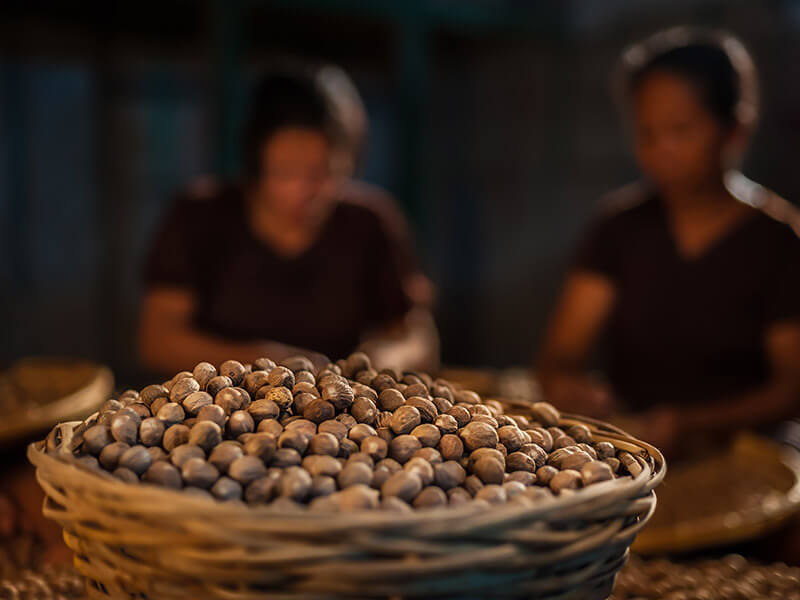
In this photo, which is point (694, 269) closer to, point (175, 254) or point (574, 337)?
point (574, 337)

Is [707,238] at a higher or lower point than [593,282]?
higher

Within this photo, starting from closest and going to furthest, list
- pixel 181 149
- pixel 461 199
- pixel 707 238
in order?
pixel 707 238
pixel 181 149
pixel 461 199

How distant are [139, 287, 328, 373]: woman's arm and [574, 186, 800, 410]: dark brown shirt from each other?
95 centimetres

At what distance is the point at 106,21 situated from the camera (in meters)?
4.82

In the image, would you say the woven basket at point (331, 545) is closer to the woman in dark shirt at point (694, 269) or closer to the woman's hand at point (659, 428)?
the woman's hand at point (659, 428)

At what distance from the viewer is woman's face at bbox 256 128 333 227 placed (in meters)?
2.10

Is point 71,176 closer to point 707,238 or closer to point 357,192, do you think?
point 357,192

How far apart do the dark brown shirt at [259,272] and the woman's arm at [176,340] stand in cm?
4

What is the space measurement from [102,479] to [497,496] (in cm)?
40

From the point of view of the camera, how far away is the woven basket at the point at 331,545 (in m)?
0.74

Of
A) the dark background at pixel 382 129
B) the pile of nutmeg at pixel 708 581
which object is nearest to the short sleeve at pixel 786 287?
the pile of nutmeg at pixel 708 581

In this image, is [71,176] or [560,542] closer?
[560,542]

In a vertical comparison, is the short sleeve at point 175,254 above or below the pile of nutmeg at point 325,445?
below

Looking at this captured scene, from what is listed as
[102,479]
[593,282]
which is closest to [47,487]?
[102,479]
